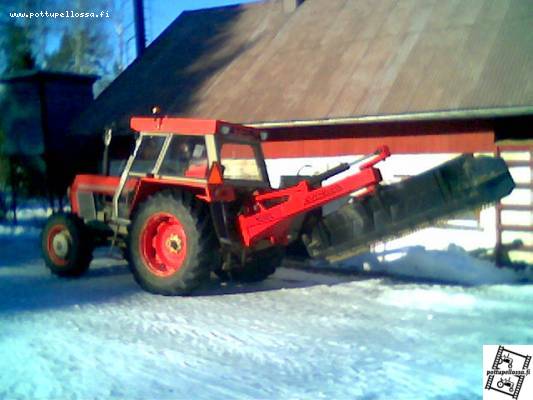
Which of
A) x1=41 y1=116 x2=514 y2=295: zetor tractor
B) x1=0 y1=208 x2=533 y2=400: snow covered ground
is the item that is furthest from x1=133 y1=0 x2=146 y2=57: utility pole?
x1=41 y1=116 x2=514 y2=295: zetor tractor

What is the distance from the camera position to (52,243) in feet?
27.1

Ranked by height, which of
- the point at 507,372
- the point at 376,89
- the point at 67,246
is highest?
the point at 376,89

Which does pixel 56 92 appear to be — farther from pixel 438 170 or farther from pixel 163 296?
pixel 438 170

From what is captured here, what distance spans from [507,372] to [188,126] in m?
4.54

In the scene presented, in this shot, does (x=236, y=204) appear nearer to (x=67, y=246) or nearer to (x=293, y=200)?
(x=293, y=200)

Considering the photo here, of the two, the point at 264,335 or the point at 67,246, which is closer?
the point at 264,335

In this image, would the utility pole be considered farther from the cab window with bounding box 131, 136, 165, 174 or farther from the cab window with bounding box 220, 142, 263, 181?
the cab window with bounding box 220, 142, 263, 181

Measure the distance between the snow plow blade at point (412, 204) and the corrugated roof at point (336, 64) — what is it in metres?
2.47

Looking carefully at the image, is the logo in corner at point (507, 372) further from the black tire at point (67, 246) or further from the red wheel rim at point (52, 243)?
the red wheel rim at point (52, 243)

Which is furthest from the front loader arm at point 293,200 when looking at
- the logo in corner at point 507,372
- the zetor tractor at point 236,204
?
the logo in corner at point 507,372

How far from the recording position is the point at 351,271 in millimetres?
9008

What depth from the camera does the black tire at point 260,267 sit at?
7.73 m

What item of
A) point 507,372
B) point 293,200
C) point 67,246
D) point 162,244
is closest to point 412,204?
point 293,200

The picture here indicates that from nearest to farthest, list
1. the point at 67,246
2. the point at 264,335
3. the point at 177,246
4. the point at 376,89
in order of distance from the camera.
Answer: the point at 264,335 → the point at 177,246 → the point at 67,246 → the point at 376,89
